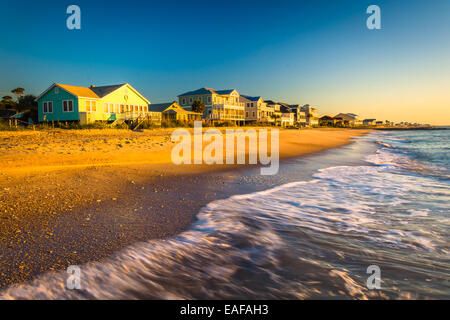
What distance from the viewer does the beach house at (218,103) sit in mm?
55188

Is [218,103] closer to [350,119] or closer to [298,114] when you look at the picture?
[298,114]

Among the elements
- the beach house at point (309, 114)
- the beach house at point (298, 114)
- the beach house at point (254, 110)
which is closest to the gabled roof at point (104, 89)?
the beach house at point (254, 110)

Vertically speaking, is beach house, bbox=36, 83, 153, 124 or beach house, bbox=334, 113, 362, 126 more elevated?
beach house, bbox=334, 113, 362, 126

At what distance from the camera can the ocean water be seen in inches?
131

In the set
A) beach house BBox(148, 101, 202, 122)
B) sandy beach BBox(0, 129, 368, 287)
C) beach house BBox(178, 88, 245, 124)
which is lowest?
sandy beach BBox(0, 129, 368, 287)

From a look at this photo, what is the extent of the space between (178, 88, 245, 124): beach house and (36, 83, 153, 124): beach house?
22557 millimetres

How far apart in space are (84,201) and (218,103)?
173 ft

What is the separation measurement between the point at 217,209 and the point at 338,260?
314cm

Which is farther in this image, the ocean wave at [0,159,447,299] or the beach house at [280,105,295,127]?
the beach house at [280,105,295,127]

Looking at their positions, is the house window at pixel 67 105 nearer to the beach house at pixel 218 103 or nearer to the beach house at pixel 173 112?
the beach house at pixel 173 112

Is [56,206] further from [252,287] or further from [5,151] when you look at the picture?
[5,151]

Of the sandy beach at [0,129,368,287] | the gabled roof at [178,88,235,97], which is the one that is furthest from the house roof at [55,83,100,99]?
the gabled roof at [178,88,235,97]

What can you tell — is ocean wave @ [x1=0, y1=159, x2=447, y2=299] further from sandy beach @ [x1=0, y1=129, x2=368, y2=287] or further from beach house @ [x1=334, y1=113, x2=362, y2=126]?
beach house @ [x1=334, y1=113, x2=362, y2=126]
